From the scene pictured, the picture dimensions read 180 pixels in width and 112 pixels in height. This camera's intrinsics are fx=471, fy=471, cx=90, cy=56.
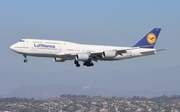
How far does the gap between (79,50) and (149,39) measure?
61.0 ft

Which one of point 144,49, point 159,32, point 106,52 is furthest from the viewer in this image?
point 159,32

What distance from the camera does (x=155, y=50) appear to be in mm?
91500

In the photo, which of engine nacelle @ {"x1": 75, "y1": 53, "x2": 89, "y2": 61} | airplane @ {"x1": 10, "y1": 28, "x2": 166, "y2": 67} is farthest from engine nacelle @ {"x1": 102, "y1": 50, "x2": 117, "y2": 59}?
engine nacelle @ {"x1": 75, "y1": 53, "x2": 89, "y2": 61}

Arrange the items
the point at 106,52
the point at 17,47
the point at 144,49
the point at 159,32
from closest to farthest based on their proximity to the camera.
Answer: the point at 17,47
the point at 106,52
the point at 144,49
the point at 159,32

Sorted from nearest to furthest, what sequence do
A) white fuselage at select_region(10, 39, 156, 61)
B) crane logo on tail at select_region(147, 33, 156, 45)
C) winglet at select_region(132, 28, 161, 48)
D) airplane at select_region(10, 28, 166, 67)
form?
1. white fuselage at select_region(10, 39, 156, 61)
2. airplane at select_region(10, 28, 166, 67)
3. winglet at select_region(132, 28, 161, 48)
4. crane logo on tail at select_region(147, 33, 156, 45)

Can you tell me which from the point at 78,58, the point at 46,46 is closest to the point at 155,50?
the point at 78,58

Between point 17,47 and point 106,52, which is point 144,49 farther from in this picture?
point 17,47

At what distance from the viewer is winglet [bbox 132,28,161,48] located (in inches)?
3866

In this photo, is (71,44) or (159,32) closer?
(71,44)

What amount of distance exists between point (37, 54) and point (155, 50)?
2363 cm

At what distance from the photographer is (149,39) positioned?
99.6 m

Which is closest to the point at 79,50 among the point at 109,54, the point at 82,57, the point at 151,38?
the point at 82,57

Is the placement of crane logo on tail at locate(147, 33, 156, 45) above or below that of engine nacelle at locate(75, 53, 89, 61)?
above

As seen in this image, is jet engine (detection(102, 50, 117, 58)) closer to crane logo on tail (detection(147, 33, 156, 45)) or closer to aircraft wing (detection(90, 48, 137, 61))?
aircraft wing (detection(90, 48, 137, 61))
